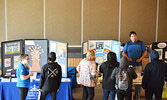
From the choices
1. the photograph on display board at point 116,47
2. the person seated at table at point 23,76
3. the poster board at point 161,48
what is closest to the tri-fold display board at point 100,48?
the photograph on display board at point 116,47

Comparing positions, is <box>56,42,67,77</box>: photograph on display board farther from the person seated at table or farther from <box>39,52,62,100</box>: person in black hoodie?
the person seated at table

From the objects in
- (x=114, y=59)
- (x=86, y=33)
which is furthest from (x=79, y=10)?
(x=114, y=59)

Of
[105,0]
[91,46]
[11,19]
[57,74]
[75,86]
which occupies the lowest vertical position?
[75,86]

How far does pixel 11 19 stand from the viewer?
751cm

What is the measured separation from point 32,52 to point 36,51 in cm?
9

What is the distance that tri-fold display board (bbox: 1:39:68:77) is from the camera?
18.6 feet

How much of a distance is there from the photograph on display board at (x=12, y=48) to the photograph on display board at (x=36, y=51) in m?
0.18

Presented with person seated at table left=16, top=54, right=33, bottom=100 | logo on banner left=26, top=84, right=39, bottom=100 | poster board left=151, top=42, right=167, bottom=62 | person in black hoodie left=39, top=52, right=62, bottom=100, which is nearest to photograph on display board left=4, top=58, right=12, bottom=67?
logo on banner left=26, top=84, right=39, bottom=100

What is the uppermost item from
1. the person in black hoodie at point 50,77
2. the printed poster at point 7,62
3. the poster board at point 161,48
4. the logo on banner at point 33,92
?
the poster board at point 161,48

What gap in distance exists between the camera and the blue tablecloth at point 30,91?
5418 millimetres

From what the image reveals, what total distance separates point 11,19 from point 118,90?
4043 millimetres

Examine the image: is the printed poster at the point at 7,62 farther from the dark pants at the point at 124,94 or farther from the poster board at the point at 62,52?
the dark pants at the point at 124,94

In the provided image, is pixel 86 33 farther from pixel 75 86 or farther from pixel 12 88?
pixel 12 88

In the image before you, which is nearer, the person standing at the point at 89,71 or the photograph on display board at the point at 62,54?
the person standing at the point at 89,71
